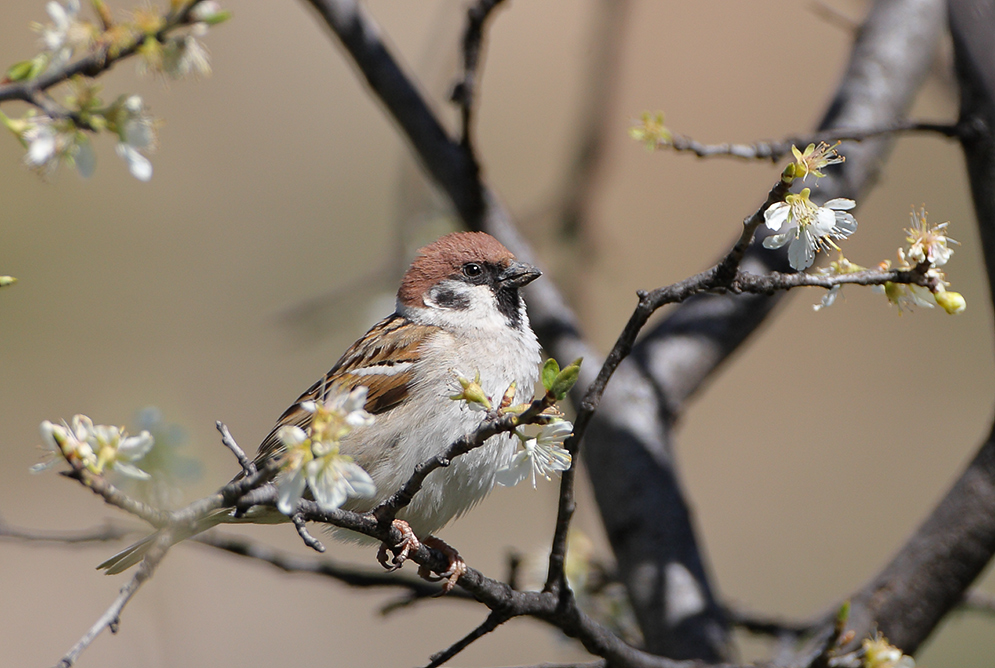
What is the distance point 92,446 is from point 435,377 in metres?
1.15

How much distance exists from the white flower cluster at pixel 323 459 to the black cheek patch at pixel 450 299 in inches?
55.1

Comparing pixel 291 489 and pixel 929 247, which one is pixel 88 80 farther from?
pixel 929 247

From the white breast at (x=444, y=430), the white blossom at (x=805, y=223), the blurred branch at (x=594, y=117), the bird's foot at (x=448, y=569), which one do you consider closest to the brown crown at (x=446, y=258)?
the white breast at (x=444, y=430)

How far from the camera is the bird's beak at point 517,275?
2.34 m

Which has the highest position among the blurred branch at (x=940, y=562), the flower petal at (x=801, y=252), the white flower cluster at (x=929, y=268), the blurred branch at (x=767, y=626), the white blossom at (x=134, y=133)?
the white blossom at (x=134, y=133)

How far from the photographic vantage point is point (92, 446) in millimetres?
1016

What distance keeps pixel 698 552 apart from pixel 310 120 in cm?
779

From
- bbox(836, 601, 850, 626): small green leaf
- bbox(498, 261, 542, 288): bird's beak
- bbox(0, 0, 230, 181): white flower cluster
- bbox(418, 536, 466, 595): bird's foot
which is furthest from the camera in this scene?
bbox(498, 261, 542, 288): bird's beak

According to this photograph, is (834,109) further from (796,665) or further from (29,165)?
(29,165)

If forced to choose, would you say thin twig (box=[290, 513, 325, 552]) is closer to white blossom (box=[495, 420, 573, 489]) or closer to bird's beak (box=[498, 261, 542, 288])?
white blossom (box=[495, 420, 573, 489])

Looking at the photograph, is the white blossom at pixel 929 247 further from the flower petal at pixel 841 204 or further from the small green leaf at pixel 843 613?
the small green leaf at pixel 843 613

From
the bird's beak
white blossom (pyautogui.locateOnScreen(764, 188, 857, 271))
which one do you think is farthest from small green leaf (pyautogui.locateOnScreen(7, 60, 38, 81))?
the bird's beak

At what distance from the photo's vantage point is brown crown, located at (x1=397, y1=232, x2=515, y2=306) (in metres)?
2.39

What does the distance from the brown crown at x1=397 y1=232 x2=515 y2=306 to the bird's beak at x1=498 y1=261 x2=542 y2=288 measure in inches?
1.2
